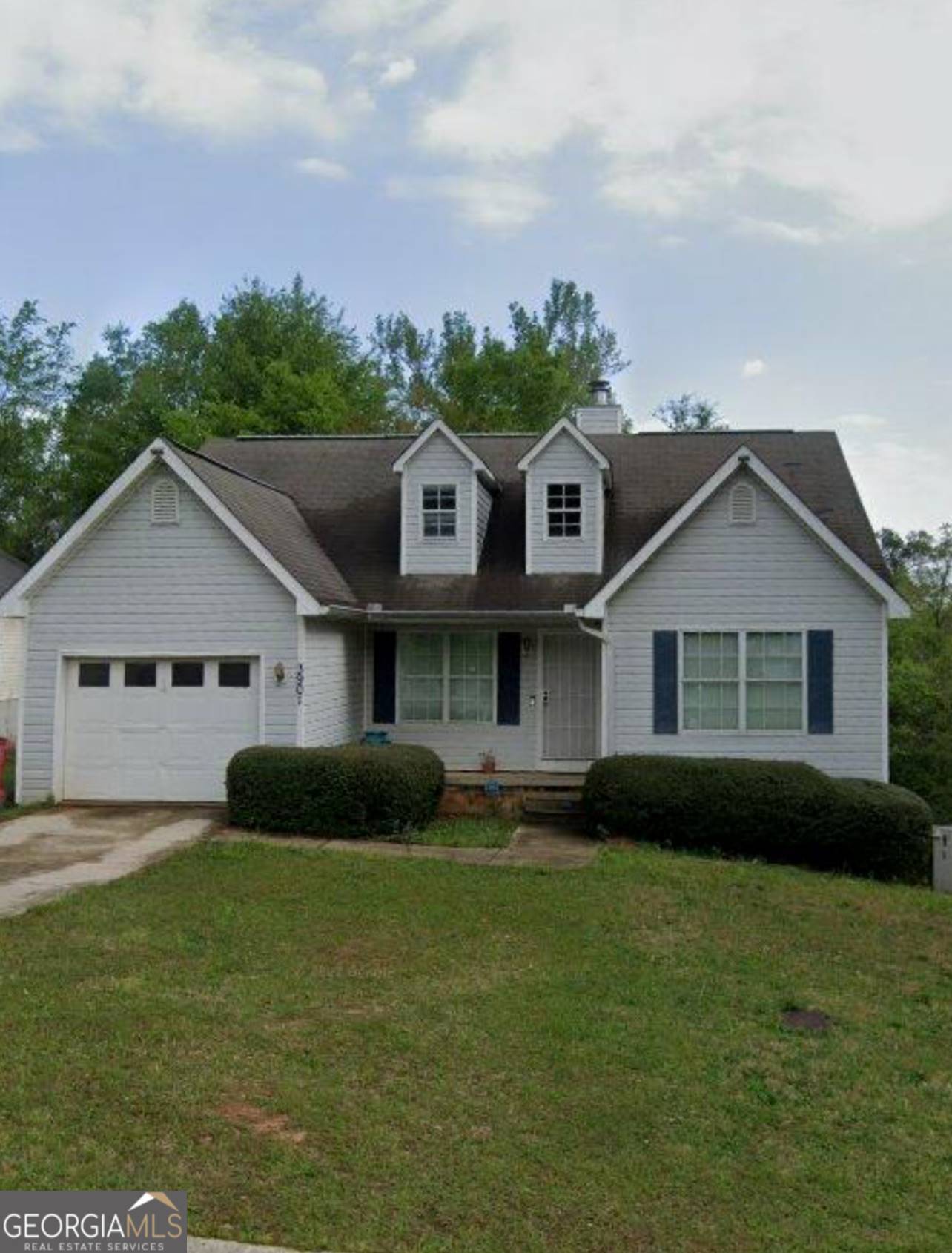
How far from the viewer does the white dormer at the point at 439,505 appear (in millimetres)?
18000

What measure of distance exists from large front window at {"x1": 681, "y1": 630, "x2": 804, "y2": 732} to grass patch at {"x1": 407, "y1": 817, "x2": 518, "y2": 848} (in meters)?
3.16

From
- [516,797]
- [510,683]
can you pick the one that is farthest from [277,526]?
[516,797]

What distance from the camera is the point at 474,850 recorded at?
13.4 meters

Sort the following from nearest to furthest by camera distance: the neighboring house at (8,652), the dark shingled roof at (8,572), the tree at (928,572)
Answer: the tree at (928,572) → the neighboring house at (8,652) → the dark shingled roof at (8,572)

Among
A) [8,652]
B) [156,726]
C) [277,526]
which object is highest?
[277,526]

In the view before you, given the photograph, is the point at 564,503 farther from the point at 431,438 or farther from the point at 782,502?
the point at 782,502

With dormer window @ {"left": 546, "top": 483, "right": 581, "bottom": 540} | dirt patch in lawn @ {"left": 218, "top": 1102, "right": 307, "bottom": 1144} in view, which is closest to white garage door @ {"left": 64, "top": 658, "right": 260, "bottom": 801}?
dormer window @ {"left": 546, "top": 483, "right": 581, "bottom": 540}

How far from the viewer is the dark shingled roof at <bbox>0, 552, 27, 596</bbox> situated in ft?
108

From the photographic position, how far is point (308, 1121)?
5.65 metres

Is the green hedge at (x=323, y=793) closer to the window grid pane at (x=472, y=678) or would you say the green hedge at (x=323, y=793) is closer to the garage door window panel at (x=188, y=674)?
the garage door window panel at (x=188, y=674)

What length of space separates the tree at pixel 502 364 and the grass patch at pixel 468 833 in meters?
22.8

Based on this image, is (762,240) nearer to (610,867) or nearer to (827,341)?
(827,341)

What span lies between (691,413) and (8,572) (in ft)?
89.3

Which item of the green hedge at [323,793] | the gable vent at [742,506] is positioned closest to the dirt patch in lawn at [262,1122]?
the green hedge at [323,793]
